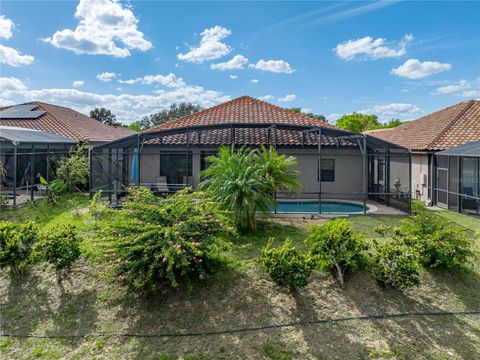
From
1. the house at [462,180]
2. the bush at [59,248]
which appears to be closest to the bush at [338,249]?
the bush at [59,248]

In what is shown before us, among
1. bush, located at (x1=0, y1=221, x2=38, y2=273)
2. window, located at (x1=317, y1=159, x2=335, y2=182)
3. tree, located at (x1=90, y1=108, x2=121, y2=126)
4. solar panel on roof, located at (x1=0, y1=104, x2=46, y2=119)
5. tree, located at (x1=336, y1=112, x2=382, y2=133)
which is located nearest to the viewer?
bush, located at (x1=0, y1=221, x2=38, y2=273)

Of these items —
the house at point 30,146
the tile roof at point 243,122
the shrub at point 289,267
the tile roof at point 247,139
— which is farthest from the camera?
the tile roof at point 243,122

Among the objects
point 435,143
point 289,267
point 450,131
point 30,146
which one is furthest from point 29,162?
point 450,131

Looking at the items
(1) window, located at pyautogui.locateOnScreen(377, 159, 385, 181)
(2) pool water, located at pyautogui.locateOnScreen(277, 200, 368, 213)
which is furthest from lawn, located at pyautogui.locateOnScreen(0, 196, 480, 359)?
(1) window, located at pyautogui.locateOnScreen(377, 159, 385, 181)

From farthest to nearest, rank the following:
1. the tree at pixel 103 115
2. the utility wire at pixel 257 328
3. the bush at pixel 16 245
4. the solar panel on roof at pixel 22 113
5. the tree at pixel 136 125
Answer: the tree at pixel 136 125, the tree at pixel 103 115, the solar panel on roof at pixel 22 113, the bush at pixel 16 245, the utility wire at pixel 257 328

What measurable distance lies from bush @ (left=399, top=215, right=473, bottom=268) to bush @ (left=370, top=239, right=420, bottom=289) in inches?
18.5

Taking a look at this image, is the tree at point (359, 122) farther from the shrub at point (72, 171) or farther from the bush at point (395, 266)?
the bush at point (395, 266)

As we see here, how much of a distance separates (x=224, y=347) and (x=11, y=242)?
5256 mm

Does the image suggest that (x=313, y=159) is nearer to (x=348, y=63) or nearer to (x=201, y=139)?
(x=201, y=139)

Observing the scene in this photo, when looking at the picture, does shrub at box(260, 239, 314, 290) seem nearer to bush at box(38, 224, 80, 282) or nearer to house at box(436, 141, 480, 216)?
bush at box(38, 224, 80, 282)

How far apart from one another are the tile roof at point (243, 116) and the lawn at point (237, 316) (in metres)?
12.7

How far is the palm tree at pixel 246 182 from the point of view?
9773 mm

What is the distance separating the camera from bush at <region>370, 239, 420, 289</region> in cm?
674

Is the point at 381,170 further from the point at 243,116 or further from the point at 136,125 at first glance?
the point at 136,125
